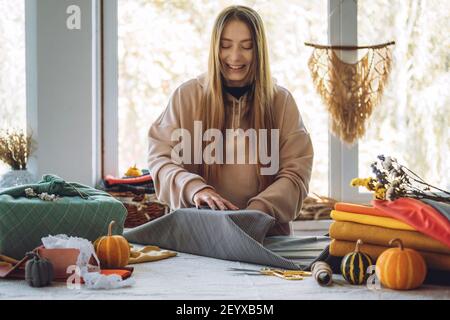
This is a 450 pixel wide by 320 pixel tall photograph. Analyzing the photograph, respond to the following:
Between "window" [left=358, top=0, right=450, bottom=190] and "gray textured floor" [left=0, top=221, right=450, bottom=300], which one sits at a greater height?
"window" [left=358, top=0, right=450, bottom=190]

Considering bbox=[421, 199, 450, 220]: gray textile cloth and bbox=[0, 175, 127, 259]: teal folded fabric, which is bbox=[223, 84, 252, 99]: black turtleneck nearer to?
bbox=[0, 175, 127, 259]: teal folded fabric

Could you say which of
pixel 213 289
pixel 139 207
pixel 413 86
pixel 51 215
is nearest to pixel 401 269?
pixel 213 289

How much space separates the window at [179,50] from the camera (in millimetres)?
3902

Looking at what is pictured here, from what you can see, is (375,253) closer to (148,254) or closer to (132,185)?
(148,254)

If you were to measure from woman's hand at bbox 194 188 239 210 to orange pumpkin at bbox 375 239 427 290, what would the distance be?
2.17 ft

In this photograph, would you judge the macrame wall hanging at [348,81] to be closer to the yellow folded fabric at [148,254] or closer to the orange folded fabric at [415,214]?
the yellow folded fabric at [148,254]

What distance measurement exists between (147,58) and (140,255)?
220 centimetres

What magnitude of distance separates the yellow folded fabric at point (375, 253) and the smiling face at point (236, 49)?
92 cm

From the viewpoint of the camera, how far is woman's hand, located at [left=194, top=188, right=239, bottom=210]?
2.08 meters

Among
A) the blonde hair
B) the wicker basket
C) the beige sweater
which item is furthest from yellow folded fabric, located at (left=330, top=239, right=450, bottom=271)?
the wicker basket

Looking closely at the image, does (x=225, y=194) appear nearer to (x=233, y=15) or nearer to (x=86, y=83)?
(x=233, y=15)

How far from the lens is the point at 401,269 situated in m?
1.47

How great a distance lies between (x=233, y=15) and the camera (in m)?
2.38
